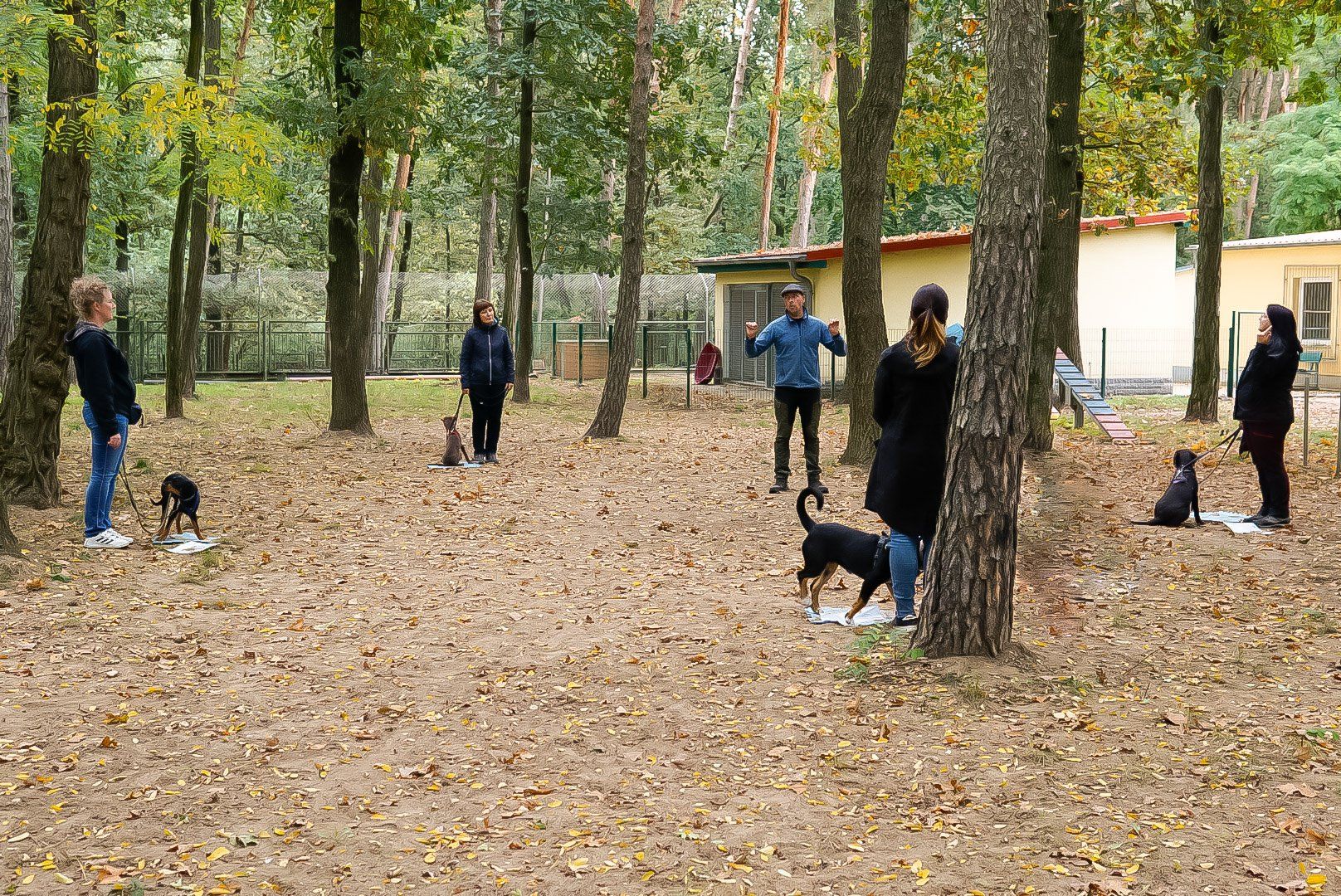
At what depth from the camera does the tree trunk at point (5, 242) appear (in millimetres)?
13859

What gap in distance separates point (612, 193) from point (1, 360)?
2682 centimetres

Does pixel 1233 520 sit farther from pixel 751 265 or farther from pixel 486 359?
pixel 751 265

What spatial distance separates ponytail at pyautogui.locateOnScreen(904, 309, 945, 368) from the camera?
6.46m

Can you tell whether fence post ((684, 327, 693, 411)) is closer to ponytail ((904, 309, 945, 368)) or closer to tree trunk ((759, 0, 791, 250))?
tree trunk ((759, 0, 791, 250))

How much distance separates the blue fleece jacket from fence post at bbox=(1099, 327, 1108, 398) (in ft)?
45.9

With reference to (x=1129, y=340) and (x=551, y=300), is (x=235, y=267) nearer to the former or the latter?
(x=551, y=300)

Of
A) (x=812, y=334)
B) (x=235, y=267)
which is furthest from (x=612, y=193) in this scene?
(x=812, y=334)

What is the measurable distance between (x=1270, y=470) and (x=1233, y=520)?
21.3 inches

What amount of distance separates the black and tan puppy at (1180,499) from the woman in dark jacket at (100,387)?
8019mm

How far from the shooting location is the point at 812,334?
38.2 feet

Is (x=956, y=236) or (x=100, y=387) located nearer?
(x=100, y=387)

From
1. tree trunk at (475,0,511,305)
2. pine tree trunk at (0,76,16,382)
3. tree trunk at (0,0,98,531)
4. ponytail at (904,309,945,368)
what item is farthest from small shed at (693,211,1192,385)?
ponytail at (904,309,945,368)

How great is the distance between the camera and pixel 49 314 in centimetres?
1026

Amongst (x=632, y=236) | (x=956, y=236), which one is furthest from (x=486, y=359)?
(x=956, y=236)
